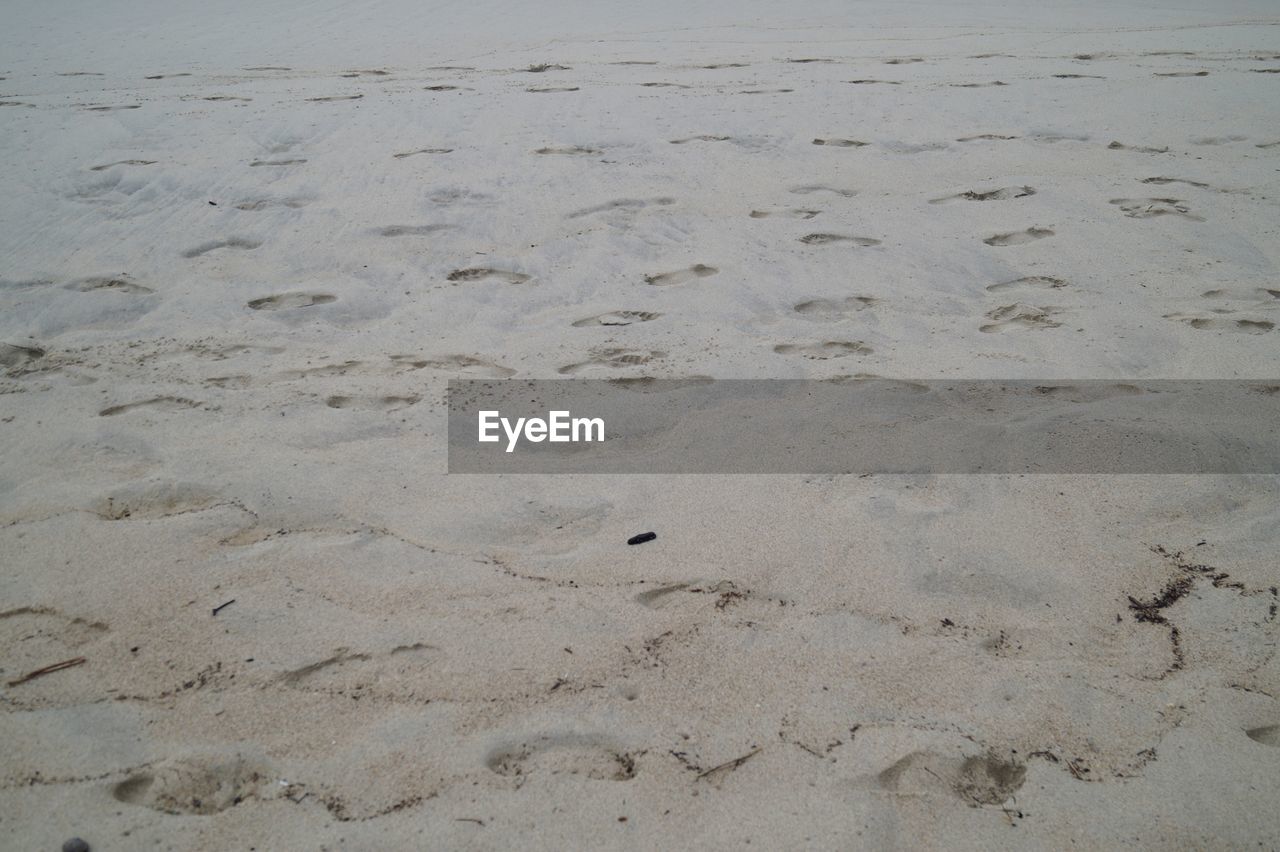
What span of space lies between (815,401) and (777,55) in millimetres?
4613

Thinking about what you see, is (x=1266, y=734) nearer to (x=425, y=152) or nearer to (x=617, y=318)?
(x=617, y=318)

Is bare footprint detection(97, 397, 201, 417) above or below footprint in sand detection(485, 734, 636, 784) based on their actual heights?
above

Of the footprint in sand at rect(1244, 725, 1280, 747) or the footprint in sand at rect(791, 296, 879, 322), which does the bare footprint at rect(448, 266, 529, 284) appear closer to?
the footprint in sand at rect(791, 296, 879, 322)

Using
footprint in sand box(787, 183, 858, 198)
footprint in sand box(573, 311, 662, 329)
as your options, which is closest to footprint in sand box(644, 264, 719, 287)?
footprint in sand box(573, 311, 662, 329)

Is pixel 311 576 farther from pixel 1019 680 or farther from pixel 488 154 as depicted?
pixel 488 154

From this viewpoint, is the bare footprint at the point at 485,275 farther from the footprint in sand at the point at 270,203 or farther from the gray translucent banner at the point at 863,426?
the footprint in sand at the point at 270,203

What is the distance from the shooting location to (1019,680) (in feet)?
5.82

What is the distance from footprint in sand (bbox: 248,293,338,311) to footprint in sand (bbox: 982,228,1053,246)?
244 cm

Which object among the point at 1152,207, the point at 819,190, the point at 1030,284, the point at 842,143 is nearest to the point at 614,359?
the point at 1030,284

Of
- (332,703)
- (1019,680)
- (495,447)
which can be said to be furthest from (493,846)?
(495,447)

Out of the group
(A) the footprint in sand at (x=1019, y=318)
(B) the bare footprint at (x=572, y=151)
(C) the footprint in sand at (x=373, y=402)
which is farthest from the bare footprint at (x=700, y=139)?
(C) the footprint in sand at (x=373, y=402)

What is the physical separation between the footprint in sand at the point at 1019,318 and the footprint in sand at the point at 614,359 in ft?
3.54

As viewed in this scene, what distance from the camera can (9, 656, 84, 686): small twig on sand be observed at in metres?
1.78

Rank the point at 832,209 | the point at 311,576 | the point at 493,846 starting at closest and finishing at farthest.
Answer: the point at 493,846, the point at 311,576, the point at 832,209
